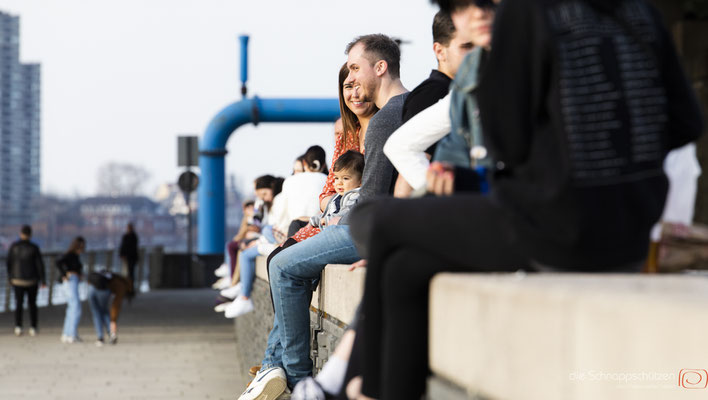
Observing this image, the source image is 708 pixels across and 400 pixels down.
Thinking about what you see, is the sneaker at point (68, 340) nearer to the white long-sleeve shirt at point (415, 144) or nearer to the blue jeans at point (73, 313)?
the blue jeans at point (73, 313)

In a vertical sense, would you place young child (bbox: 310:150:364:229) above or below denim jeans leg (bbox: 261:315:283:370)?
above

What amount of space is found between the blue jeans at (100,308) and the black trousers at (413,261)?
46.3 feet

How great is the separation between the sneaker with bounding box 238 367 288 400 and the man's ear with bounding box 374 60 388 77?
1.53m

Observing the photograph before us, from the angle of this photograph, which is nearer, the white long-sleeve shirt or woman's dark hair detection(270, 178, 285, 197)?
the white long-sleeve shirt

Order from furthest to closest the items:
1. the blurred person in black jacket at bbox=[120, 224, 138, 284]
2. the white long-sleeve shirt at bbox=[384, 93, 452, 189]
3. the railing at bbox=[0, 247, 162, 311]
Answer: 1. the blurred person in black jacket at bbox=[120, 224, 138, 284]
2. the railing at bbox=[0, 247, 162, 311]
3. the white long-sleeve shirt at bbox=[384, 93, 452, 189]

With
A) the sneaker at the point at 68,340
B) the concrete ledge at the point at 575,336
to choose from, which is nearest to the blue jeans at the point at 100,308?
the sneaker at the point at 68,340

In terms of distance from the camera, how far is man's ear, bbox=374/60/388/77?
15.3ft

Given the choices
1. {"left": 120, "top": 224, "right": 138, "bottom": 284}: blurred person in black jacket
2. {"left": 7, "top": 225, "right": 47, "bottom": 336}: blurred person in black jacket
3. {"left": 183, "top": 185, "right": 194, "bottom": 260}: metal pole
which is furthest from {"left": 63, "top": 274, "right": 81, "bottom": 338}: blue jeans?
{"left": 120, "top": 224, "right": 138, "bottom": 284}: blurred person in black jacket

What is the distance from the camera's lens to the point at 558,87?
2.05 meters

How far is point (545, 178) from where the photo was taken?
2.07 metres

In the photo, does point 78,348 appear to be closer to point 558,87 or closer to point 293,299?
point 293,299

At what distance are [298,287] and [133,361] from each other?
9400 mm

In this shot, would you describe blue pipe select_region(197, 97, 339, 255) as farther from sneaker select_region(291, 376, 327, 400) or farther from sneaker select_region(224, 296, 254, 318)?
sneaker select_region(291, 376, 327, 400)

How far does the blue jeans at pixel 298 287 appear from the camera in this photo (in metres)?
4.22
